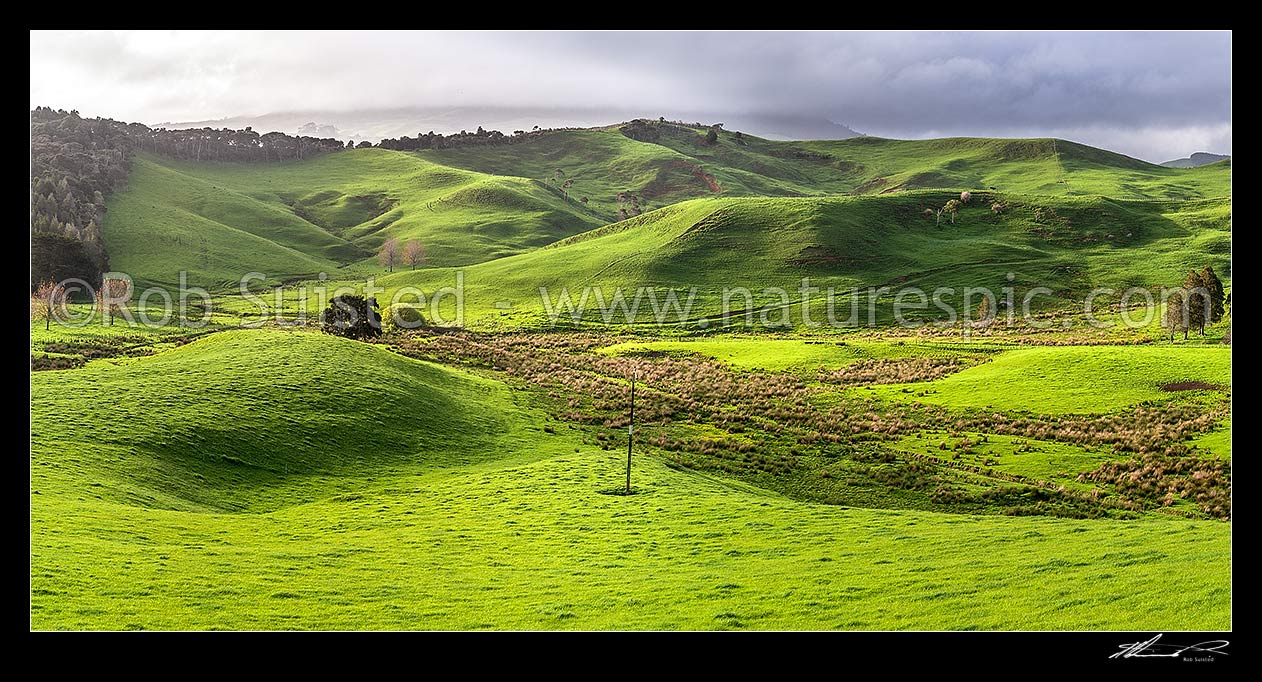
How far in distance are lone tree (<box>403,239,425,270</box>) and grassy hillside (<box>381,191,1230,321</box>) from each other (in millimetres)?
24893

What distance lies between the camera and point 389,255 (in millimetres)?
152875

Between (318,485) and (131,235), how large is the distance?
134 meters

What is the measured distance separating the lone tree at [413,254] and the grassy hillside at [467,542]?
370ft

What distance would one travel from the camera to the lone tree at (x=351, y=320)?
7756cm

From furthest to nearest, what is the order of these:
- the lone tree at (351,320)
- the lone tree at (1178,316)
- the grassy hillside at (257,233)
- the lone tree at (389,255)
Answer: the lone tree at (389,255), the grassy hillside at (257,233), the lone tree at (351,320), the lone tree at (1178,316)

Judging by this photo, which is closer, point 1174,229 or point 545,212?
point 1174,229

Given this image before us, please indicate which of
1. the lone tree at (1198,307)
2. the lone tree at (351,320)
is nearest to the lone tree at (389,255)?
the lone tree at (351,320)

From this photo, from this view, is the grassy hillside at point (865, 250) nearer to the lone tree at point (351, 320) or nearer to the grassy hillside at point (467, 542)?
the lone tree at point (351, 320)

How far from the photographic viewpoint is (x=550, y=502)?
29875mm

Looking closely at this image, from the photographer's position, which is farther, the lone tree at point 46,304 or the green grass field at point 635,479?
the lone tree at point 46,304
